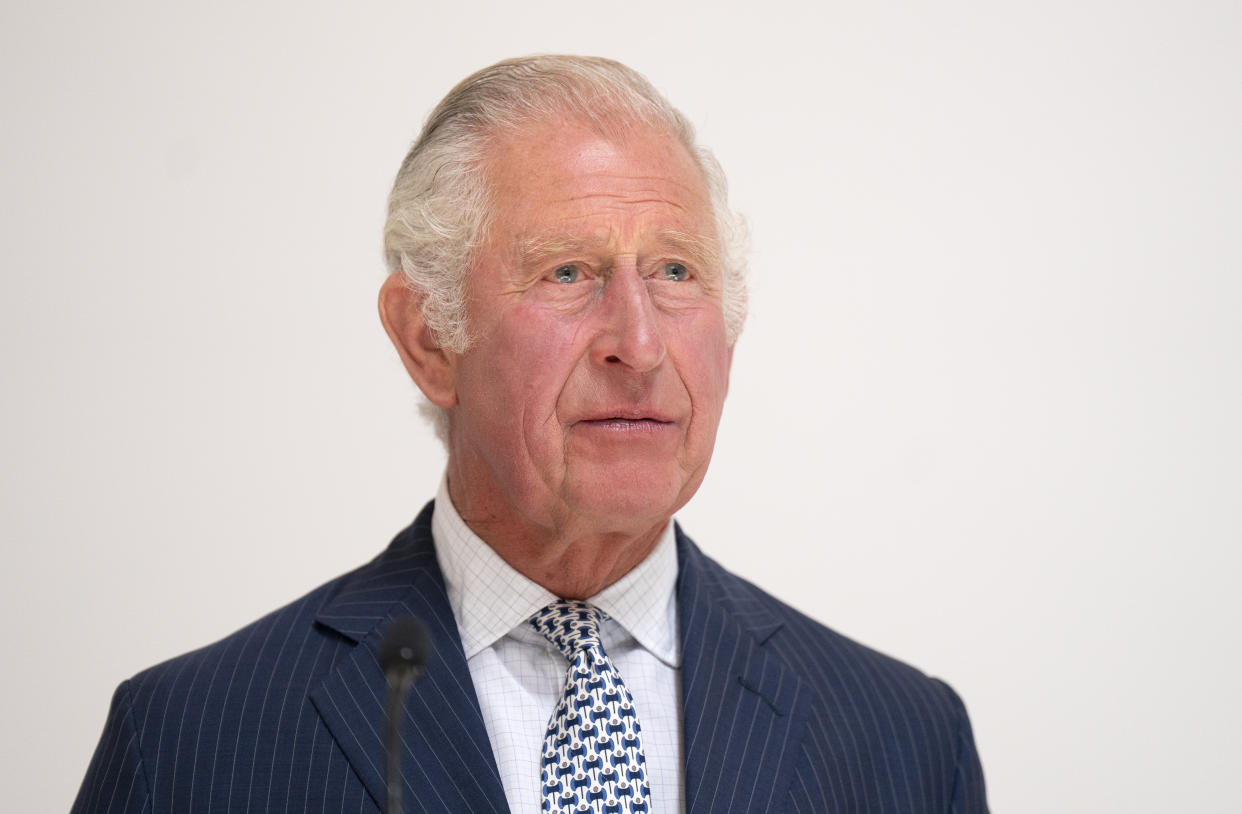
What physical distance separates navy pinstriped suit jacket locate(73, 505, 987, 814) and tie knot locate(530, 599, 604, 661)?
0.14 m

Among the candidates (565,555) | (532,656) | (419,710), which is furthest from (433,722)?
(565,555)

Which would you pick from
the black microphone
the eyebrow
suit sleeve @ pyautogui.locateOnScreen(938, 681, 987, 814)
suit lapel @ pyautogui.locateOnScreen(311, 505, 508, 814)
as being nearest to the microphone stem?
the black microphone

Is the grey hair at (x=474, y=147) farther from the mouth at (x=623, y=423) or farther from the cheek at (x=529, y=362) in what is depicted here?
the mouth at (x=623, y=423)

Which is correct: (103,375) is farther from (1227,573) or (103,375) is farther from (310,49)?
(1227,573)

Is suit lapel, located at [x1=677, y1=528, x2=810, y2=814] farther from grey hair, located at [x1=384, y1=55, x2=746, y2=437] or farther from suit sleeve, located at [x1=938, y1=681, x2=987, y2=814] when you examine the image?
grey hair, located at [x1=384, y1=55, x2=746, y2=437]

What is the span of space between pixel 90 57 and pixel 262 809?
1.93m

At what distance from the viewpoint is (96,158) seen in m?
3.26

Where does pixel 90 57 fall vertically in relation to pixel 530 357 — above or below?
above

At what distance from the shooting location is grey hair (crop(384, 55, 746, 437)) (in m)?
2.24

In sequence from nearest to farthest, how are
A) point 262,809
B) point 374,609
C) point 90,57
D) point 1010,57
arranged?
point 262,809
point 374,609
point 90,57
point 1010,57

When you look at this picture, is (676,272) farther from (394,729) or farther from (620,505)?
(394,729)

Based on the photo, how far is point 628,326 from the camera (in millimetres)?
2090

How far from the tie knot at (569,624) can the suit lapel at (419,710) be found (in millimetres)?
138

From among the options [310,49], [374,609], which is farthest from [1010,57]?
[374,609]
